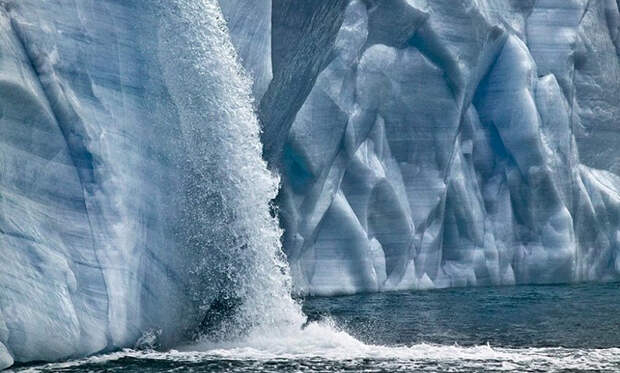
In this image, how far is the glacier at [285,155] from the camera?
11.3 meters

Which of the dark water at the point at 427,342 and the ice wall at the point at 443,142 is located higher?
the ice wall at the point at 443,142

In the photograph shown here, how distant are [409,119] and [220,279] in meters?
8.06

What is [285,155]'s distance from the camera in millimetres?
18078


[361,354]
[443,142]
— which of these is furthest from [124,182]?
[443,142]

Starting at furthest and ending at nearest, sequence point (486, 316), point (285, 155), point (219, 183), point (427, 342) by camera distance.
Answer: point (285, 155), point (486, 316), point (219, 183), point (427, 342)

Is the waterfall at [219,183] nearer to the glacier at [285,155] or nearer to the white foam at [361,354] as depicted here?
the glacier at [285,155]

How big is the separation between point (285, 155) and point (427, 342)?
6.01 meters

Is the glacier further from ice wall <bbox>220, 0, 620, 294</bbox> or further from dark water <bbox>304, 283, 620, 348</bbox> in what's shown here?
dark water <bbox>304, 283, 620, 348</bbox>

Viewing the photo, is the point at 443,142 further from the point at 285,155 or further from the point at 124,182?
the point at 124,182

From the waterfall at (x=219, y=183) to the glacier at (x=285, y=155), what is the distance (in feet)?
0.09

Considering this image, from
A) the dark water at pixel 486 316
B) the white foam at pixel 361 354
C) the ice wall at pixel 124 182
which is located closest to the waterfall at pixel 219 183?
the ice wall at pixel 124 182

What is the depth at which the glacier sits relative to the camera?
11258mm

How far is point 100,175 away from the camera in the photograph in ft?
38.2

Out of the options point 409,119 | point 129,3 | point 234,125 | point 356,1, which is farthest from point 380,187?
point 129,3
